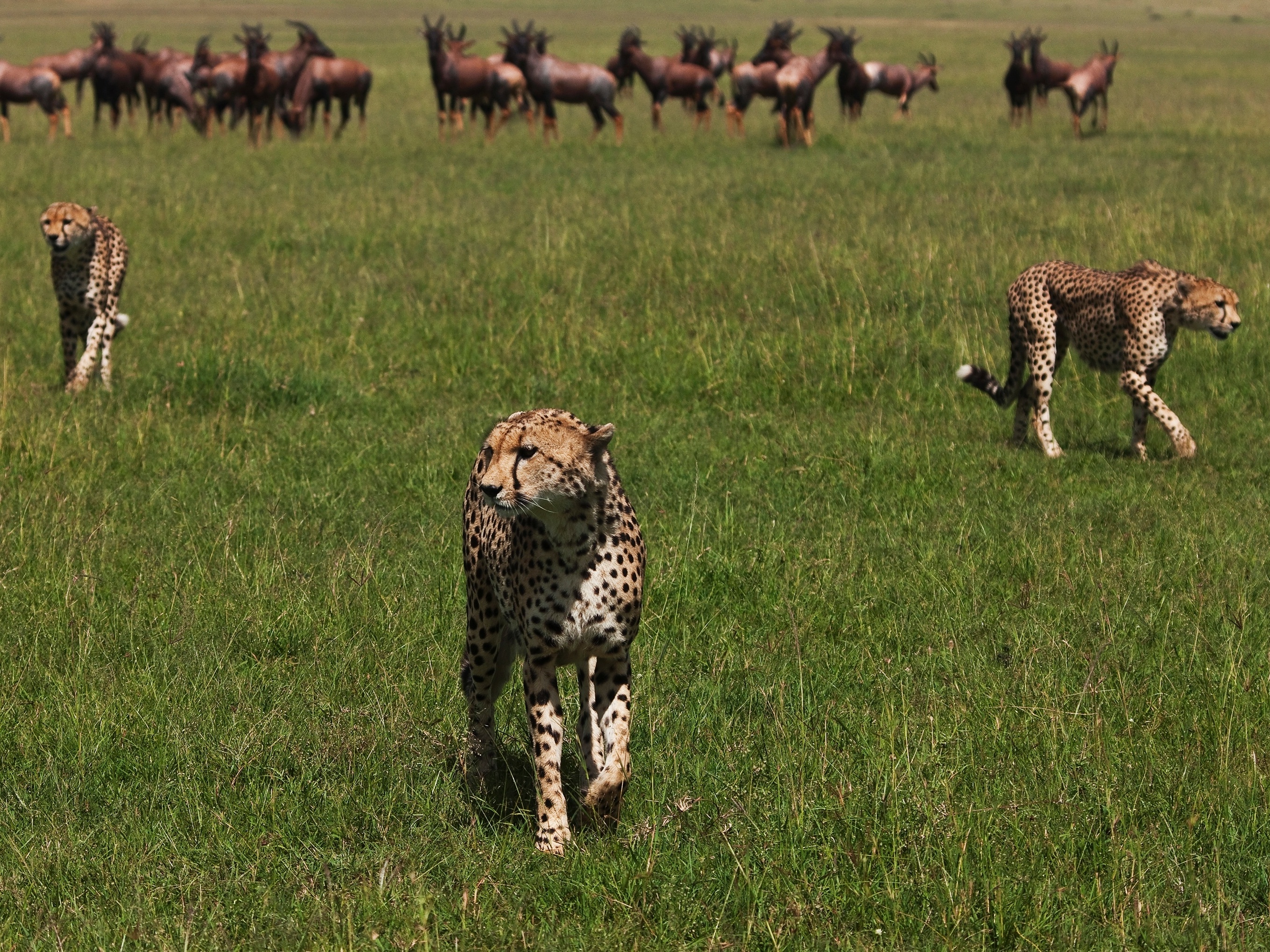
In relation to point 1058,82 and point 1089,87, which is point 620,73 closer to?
point 1058,82

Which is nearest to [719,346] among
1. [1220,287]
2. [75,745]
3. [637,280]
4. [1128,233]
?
[637,280]

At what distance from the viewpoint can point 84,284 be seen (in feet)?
32.4

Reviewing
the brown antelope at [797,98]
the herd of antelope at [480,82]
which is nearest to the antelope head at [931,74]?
the herd of antelope at [480,82]

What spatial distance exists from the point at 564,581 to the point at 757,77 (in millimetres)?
25836

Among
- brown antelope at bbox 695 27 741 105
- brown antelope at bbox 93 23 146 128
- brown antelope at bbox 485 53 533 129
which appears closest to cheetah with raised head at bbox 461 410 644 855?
brown antelope at bbox 485 53 533 129

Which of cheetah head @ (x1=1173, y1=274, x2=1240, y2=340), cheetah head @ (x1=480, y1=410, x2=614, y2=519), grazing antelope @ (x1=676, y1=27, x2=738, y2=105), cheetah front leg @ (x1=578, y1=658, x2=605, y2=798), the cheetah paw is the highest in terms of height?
cheetah head @ (x1=480, y1=410, x2=614, y2=519)

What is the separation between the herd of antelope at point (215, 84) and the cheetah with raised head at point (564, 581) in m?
21.7

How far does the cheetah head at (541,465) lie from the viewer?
154 inches

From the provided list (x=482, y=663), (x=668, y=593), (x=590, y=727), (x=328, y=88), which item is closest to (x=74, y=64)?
(x=328, y=88)

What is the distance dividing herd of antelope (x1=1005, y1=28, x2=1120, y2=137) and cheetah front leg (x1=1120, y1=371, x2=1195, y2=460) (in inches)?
668

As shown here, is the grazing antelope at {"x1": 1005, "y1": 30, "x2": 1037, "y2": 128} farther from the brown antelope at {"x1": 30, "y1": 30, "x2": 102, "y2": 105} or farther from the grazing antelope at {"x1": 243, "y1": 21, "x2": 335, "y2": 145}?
the brown antelope at {"x1": 30, "y1": 30, "x2": 102, "y2": 105}

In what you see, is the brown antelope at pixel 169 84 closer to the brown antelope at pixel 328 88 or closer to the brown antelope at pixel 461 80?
the brown antelope at pixel 328 88

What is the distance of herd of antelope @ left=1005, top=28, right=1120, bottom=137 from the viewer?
1031 inches

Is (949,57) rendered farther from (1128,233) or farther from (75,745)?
(75,745)
